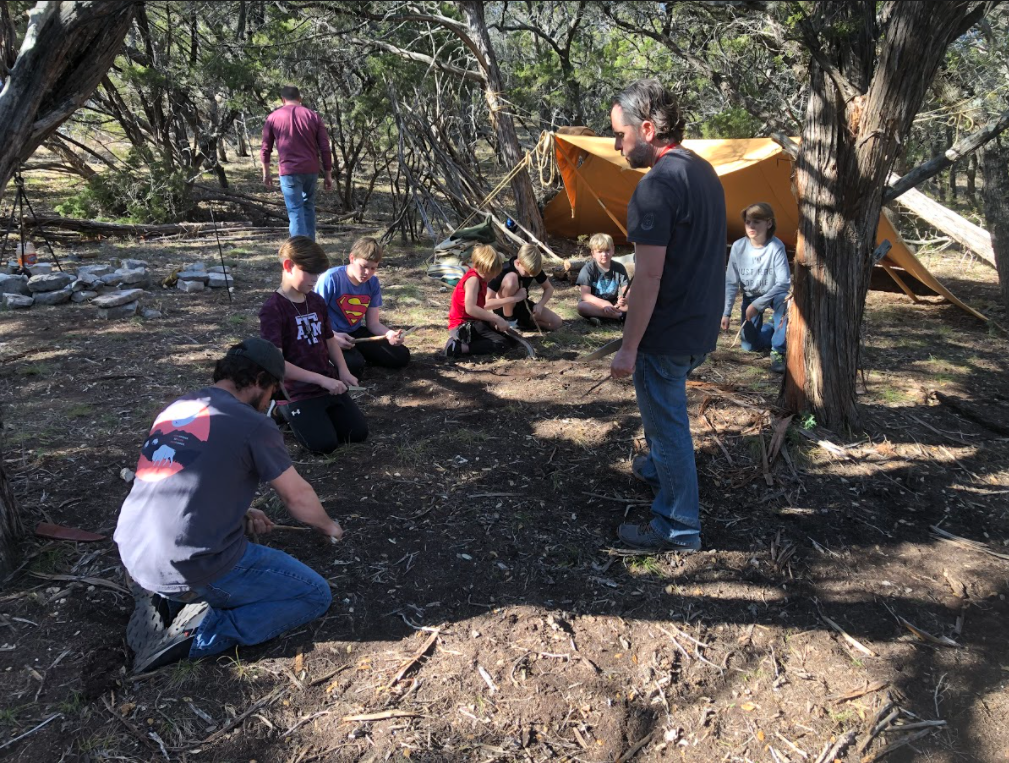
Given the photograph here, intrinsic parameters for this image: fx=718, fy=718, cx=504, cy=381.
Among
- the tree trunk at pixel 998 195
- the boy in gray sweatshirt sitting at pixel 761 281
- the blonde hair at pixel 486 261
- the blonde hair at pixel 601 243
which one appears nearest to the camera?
the boy in gray sweatshirt sitting at pixel 761 281

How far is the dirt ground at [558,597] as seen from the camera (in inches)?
87.2

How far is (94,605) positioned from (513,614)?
1.56m

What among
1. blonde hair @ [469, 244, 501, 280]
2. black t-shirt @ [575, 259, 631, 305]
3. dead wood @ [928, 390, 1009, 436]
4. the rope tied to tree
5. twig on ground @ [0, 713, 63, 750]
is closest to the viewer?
twig on ground @ [0, 713, 63, 750]

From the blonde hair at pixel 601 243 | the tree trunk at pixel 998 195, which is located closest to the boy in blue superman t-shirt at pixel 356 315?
the blonde hair at pixel 601 243

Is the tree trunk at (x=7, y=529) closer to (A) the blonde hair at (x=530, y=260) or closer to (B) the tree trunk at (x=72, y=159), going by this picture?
(A) the blonde hair at (x=530, y=260)

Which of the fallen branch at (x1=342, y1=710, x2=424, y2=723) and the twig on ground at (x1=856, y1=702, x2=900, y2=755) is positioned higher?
the fallen branch at (x1=342, y1=710, x2=424, y2=723)

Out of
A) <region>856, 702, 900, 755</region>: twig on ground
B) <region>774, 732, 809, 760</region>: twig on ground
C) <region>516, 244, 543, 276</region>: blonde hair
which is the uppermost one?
<region>516, 244, 543, 276</region>: blonde hair

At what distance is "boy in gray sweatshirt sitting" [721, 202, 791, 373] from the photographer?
16.6 feet

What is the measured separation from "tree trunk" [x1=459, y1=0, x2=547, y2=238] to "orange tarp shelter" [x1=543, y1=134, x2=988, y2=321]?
19.1 inches

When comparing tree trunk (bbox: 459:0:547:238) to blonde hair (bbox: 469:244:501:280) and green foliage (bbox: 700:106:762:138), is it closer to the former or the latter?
blonde hair (bbox: 469:244:501:280)

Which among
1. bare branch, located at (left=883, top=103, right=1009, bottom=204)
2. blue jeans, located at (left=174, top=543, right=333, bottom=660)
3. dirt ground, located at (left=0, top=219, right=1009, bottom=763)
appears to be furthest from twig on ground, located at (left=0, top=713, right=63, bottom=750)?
bare branch, located at (left=883, top=103, right=1009, bottom=204)

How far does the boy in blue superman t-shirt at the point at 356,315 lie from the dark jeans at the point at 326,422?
787mm

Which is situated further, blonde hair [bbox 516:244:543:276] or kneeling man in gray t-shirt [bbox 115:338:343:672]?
blonde hair [bbox 516:244:543:276]

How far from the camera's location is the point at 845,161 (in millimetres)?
3330
